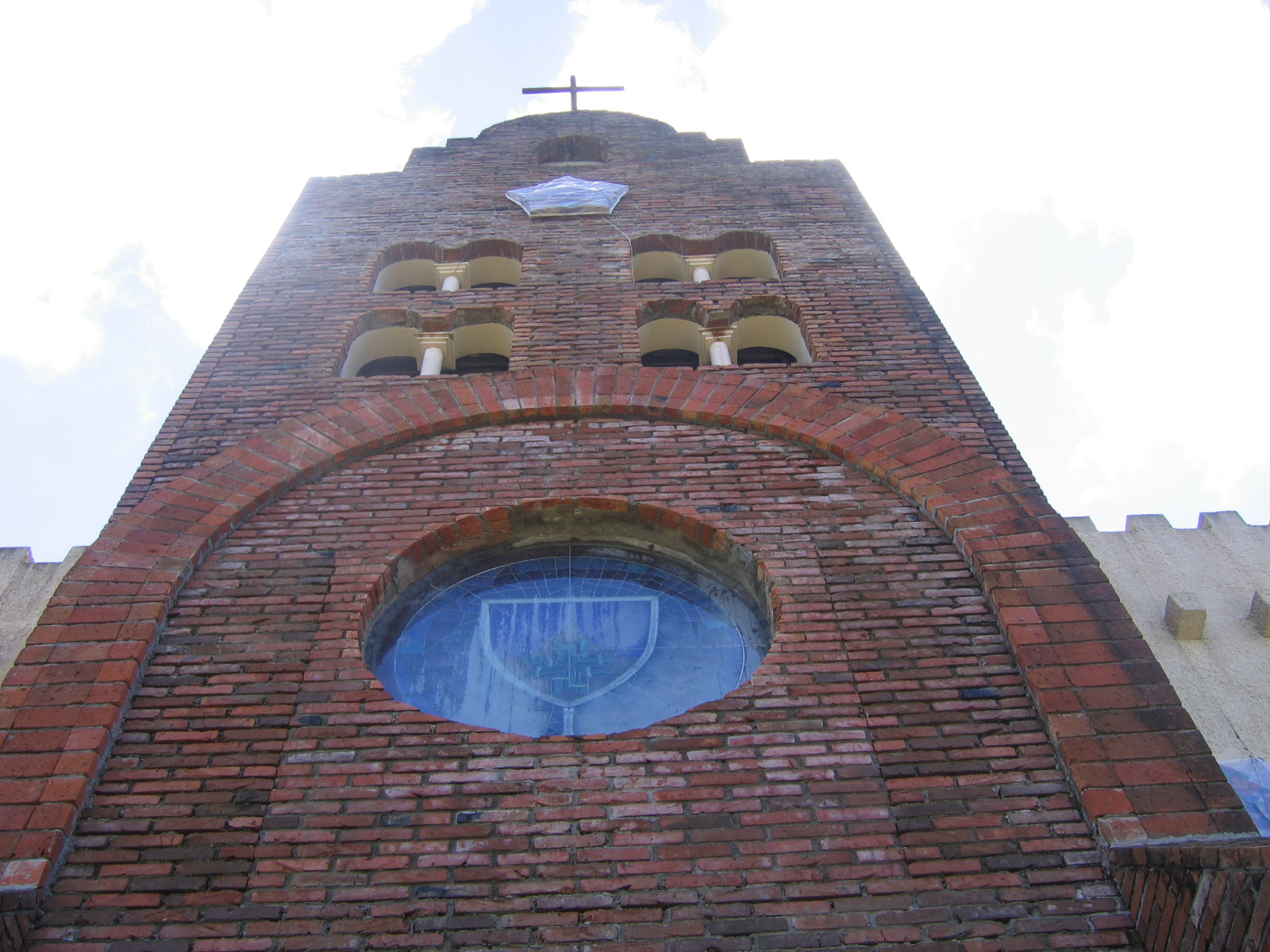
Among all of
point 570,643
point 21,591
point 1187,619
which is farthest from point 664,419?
point 21,591

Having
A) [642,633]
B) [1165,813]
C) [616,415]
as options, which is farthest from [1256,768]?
[616,415]

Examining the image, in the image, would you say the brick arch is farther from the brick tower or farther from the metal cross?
the metal cross

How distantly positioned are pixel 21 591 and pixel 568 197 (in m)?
6.29

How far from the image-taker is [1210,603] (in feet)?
24.5

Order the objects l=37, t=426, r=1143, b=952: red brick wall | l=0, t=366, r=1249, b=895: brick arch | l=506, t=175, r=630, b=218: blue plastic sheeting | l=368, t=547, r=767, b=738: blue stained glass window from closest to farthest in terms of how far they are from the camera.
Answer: l=37, t=426, r=1143, b=952: red brick wall, l=0, t=366, r=1249, b=895: brick arch, l=368, t=547, r=767, b=738: blue stained glass window, l=506, t=175, r=630, b=218: blue plastic sheeting

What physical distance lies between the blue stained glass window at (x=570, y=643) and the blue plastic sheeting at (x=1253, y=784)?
301 cm

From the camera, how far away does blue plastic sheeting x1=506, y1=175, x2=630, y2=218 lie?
10.3m

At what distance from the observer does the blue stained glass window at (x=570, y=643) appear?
189 inches

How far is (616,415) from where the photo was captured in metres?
6.61

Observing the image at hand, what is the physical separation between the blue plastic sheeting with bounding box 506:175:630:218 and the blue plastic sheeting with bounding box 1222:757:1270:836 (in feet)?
23.9

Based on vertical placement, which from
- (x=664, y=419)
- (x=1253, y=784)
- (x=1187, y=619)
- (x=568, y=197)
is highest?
(x=568, y=197)

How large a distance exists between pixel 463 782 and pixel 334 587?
151 centimetres

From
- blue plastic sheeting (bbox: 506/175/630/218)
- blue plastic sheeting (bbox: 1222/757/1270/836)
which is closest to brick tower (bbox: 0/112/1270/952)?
blue plastic sheeting (bbox: 1222/757/1270/836)

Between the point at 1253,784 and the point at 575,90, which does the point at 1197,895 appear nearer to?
the point at 1253,784
